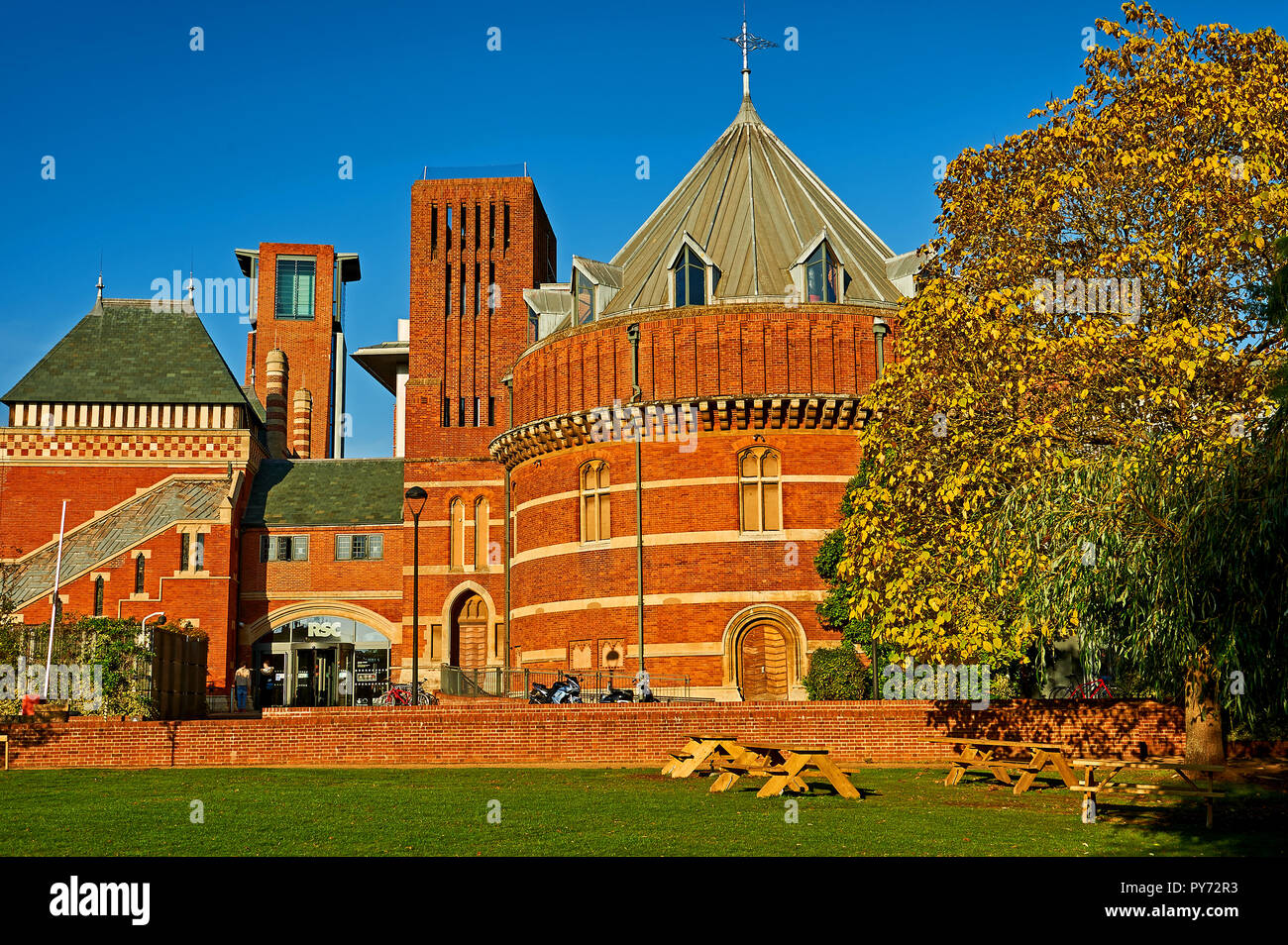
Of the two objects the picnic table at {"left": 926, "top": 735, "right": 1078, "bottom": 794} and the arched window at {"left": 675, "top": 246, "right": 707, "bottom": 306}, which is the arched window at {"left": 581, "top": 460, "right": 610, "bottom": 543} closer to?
the arched window at {"left": 675, "top": 246, "right": 707, "bottom": 306}

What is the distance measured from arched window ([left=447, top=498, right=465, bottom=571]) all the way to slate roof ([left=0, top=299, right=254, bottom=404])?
10591 mm

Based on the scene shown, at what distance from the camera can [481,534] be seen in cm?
4766

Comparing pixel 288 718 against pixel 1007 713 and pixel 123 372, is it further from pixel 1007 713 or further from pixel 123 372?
pixel 123 372

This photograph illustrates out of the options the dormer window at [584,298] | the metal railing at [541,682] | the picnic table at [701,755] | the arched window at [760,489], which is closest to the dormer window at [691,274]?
the dormer window at [584,298]

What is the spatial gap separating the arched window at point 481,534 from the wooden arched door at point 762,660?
13.8 meters

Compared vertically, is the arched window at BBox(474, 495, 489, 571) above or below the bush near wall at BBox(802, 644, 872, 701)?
above

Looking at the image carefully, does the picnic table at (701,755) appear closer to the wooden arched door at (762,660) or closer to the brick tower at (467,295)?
the wooden arched door at (762,660)

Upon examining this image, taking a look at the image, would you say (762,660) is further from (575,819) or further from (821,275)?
(575,819)

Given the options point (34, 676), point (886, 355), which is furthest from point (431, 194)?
point (34, 676)

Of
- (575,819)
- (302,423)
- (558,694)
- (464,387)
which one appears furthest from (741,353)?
(302,423)

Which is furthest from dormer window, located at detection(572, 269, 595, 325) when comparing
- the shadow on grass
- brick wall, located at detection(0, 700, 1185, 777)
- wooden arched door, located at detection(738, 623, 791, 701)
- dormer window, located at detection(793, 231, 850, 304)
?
the shadow on grass

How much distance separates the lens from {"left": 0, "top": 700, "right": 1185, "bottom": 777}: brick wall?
23.3 meters

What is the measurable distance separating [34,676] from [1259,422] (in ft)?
81.3

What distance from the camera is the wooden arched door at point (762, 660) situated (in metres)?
36.2
